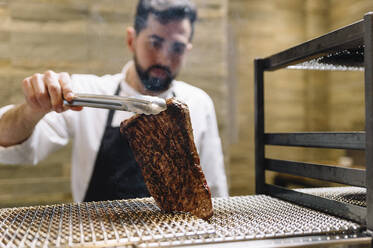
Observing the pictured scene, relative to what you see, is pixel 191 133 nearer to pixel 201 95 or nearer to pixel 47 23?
pixel 201 95

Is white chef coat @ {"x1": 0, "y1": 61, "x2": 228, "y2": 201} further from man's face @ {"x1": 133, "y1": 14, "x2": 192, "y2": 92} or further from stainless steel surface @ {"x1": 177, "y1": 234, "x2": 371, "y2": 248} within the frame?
stainless steel surface @ {"x1": 177, "y1": 234, "x2": 371, "y2": 248}

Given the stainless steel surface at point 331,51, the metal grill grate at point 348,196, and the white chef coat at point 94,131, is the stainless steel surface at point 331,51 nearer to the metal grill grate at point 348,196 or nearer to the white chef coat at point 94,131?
the metal grill grate at point 348,196

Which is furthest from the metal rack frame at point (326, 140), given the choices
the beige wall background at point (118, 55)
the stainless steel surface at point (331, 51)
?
the beige wall background at point (118, 55)

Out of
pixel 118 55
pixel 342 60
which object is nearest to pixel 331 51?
pixel 342 60

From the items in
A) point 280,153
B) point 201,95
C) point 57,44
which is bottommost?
point 280,153

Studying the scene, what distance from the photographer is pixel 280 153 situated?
11.1 feet

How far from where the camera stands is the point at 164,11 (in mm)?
2191

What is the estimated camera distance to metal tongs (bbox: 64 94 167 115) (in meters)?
0.83

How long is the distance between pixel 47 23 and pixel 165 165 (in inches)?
67.8

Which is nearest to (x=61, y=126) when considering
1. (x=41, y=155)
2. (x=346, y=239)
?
(x=41, y=155)

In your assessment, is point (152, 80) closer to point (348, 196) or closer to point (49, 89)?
point (49, 89)

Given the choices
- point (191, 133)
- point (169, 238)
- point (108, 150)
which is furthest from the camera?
point (108, 150)

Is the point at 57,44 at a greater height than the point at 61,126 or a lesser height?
greater

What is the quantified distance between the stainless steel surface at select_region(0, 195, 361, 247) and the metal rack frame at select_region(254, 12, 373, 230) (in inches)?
1.5
